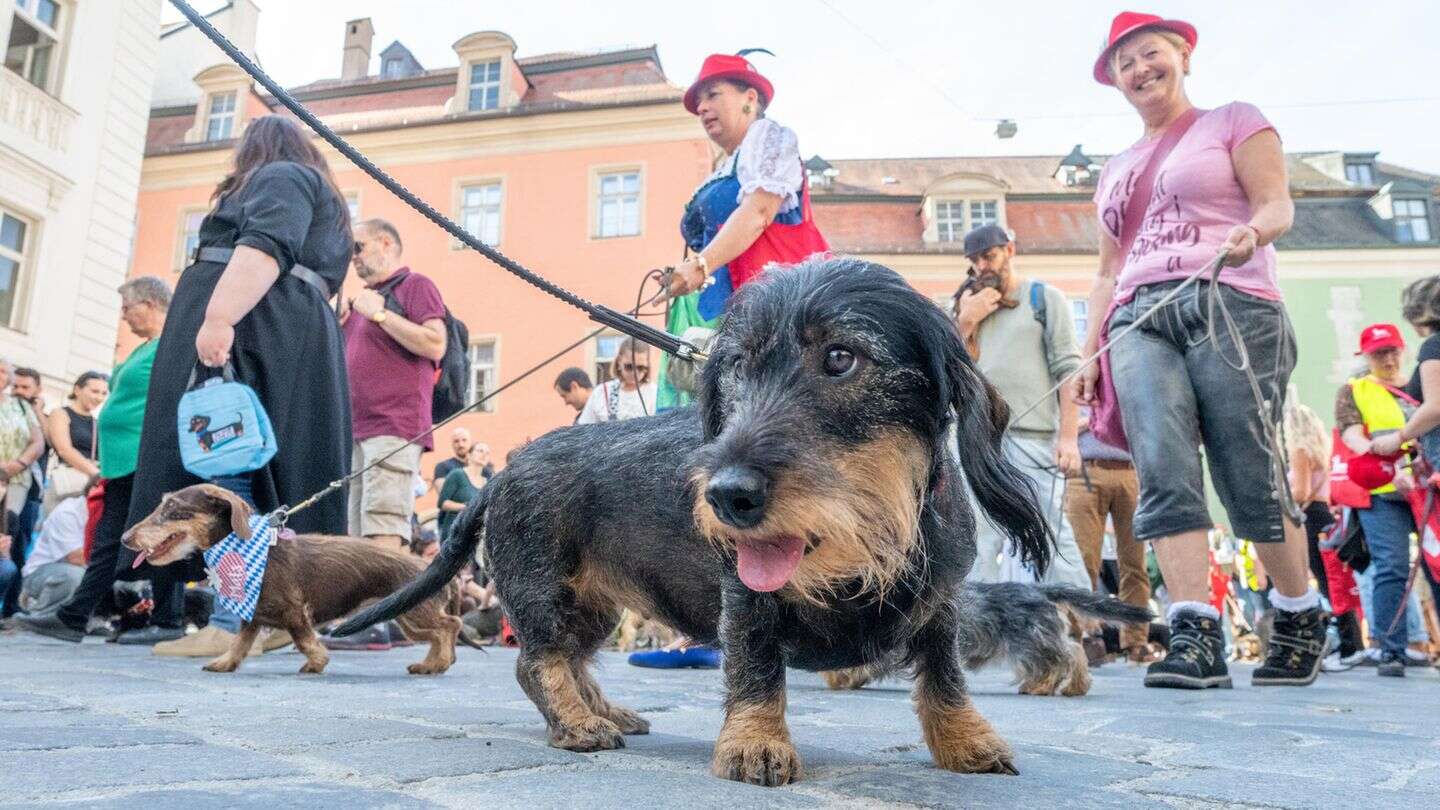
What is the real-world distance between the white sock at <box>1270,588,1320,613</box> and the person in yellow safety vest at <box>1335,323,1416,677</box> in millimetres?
2409

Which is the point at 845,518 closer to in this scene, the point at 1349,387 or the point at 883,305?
the point at 883,305

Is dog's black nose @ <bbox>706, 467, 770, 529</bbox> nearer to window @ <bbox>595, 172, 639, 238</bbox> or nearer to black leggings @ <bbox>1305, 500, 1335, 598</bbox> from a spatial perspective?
black leggings @ <bbox>1305, 500, 1335, 598</bbox>

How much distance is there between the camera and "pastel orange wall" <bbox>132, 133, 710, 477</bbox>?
2370 centimetres

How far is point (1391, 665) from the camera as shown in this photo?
6.15 metres

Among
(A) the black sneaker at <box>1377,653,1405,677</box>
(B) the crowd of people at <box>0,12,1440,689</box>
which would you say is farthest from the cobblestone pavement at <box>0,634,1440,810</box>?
(A) the black sneaker at <box>1377,653,1405,677</box>

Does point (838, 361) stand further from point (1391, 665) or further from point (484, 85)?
point (484, 85)

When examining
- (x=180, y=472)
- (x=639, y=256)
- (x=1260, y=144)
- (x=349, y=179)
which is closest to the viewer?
(x=1260, y=144)

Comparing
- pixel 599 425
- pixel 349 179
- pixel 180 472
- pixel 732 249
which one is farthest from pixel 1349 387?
pixel 349 179

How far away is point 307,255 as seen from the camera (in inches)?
179

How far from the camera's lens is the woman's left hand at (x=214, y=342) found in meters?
4.08

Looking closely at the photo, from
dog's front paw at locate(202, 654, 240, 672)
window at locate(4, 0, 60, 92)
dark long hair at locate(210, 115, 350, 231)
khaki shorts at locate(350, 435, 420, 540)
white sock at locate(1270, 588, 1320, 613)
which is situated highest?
window at locate(4, 0, 60, 92)

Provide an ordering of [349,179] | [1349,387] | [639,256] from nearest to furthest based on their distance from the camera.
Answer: [1349,387], [639,256], [349,179]

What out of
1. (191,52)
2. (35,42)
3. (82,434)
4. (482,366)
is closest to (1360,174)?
(482,366)

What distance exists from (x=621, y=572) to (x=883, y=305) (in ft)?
3.11
